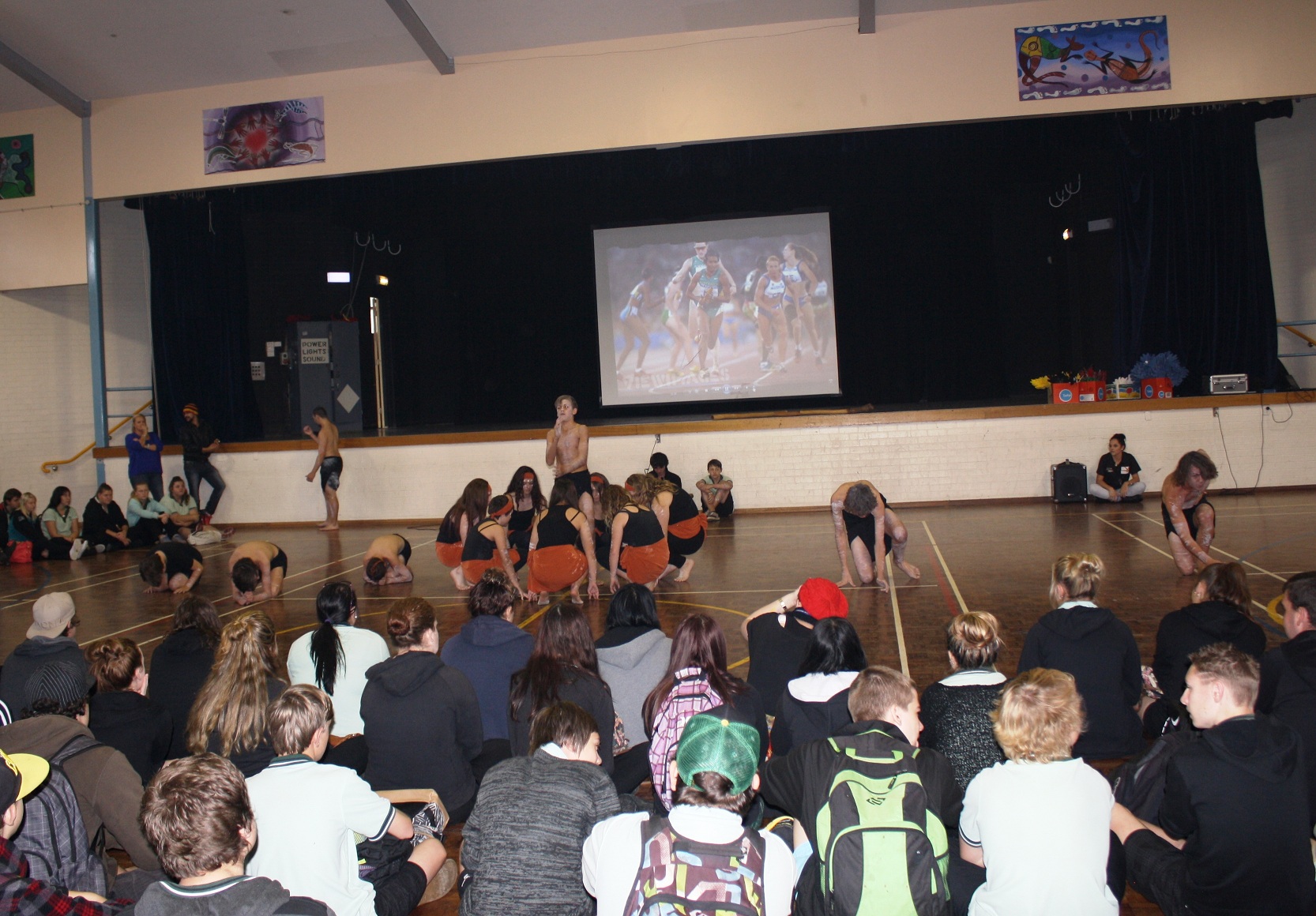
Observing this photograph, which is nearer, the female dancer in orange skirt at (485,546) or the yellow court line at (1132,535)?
the female dancer in orange skirt at (485,546)

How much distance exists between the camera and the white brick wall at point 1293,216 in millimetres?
13430

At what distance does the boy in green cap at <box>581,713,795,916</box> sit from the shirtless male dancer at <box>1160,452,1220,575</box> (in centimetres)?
→ 649

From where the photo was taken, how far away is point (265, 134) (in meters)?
13.2

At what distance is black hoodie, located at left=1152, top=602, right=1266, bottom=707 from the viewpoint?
384cm

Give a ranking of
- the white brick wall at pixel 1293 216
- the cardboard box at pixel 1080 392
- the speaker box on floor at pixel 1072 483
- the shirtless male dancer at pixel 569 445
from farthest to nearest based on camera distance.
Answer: the white brick wall at pixel 1293 216 → the cardboard box at pixel 1080 392 → the speaker box on floor at pixel 1072 483 → the shirtless male dancer at pixel 569 445

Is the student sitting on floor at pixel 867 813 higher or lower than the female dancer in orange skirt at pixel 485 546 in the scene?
lower

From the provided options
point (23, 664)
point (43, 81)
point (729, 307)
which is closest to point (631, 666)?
point (23, 664)

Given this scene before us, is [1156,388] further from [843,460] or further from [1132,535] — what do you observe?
[843,460]

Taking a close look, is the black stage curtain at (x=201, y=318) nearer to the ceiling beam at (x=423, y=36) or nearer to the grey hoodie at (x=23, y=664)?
the ceiling beam at (x=423, y=36)

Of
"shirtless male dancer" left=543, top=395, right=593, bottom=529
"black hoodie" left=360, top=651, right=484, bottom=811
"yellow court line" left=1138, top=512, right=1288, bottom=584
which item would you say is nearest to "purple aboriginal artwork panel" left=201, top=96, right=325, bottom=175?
"shirtless male dancer" left=543, top=395, right=593, bottom=529

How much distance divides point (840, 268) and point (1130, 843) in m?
12.5

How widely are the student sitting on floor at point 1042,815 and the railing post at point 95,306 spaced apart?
1501 cm

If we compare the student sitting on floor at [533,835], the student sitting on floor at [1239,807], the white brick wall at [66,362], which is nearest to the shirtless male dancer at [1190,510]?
the student sitting on floor at [1239,807]

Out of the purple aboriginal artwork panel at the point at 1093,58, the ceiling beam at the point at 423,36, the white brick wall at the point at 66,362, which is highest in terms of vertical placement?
the ceiling beam at the point at 423,36
